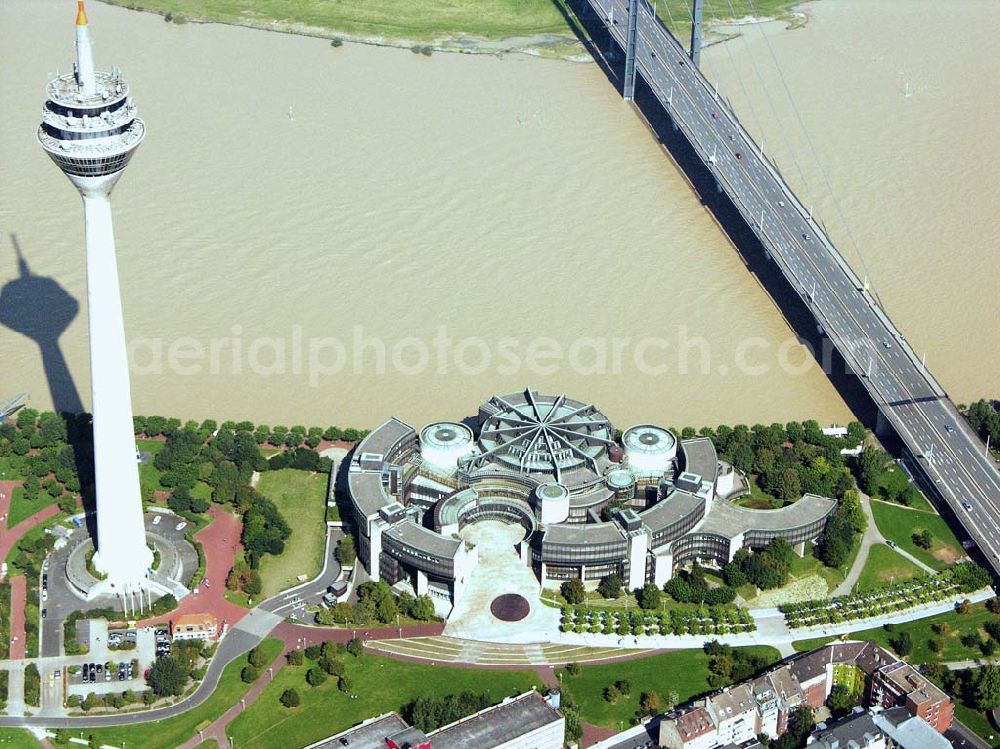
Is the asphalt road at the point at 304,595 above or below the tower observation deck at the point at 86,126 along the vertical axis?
below

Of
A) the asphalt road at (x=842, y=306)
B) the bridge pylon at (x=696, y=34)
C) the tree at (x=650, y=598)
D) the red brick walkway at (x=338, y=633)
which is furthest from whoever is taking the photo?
the bridge pylon at (x=696, y=34)

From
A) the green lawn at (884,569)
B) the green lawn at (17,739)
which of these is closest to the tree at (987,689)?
the green lawn at (884,569)

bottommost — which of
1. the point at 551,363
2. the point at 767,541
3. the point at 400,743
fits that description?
the point at 400,743

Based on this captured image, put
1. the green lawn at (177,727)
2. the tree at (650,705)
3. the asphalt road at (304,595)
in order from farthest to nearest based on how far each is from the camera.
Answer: the asphalt road at (304,595) < the tree at (650,705) < the green lawn at (177,727)

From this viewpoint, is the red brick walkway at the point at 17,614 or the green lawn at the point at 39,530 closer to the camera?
the red brick walkway at the point at 17,614

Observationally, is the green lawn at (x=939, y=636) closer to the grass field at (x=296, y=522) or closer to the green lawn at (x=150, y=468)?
the grass field at (x=296, y=522)

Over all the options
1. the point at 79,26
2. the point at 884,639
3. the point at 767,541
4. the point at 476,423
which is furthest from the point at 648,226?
the point at 79,26

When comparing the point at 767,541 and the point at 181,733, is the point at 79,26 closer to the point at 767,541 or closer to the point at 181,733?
the point at 181,733

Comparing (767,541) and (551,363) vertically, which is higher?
(551,363)
